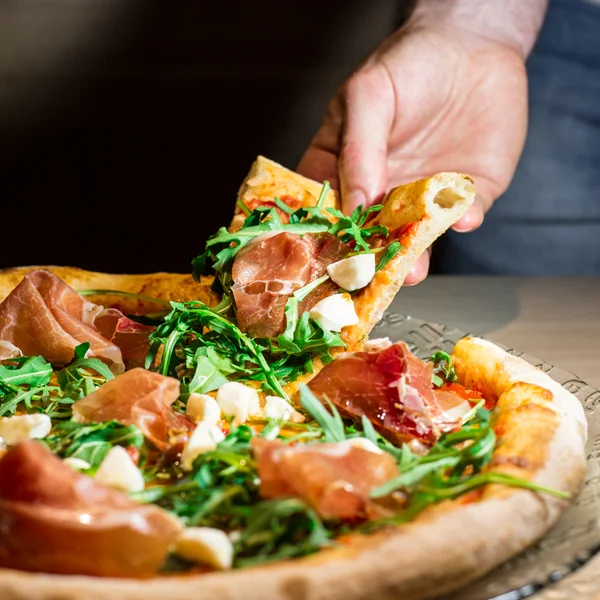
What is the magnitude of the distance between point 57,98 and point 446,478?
A: 3.61 meters

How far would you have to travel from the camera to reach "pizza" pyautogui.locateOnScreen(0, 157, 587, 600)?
110 centimetres

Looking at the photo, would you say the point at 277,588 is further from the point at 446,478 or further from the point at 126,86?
the point at 126,86

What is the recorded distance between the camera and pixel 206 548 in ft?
3.62

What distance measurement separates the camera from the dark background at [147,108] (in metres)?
4.35

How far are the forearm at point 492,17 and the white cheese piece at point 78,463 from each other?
104 inches

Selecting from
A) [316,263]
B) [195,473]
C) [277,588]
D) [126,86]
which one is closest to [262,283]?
[316,263]

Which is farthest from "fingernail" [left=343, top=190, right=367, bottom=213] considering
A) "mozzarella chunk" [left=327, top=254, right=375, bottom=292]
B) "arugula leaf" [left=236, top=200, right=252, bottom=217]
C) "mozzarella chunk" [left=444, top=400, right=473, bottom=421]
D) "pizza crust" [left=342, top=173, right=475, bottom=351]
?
"mozzarella chunk" [left=444, top=400, right=473, bottom=421]

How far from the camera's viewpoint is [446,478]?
4.73ft

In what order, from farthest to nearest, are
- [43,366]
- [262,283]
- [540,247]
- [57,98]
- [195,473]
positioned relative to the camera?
[57,98] < [540,247] < [262,283] < [43,366] < [195,473]

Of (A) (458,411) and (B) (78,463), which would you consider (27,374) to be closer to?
(B) (78,463)

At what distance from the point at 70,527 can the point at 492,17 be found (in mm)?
3123

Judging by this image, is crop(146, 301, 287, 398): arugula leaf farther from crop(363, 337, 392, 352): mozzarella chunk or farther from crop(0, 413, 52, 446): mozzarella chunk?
crop(0, 413, 52, 446): mozzarella chunk

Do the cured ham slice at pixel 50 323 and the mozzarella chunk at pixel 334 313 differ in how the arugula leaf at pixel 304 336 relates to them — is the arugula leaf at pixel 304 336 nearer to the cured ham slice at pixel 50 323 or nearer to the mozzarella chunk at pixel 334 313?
the mozzarella chunk at pixel 334 313

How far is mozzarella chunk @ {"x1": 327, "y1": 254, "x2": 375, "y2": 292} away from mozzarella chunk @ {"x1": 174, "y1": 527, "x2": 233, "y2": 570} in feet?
3.14
